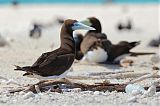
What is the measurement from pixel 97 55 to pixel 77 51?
67 centimetres

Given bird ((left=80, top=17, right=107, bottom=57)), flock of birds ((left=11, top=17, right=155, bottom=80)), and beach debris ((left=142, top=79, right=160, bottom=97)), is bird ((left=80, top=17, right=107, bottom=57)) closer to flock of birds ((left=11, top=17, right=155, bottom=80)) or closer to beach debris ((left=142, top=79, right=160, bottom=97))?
flock of birds ((left=11, top=17, right=155, bottom=80))

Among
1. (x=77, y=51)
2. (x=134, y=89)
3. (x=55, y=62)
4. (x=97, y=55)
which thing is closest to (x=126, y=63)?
(x=97, y=55)

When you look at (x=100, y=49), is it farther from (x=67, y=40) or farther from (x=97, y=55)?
(x=67, y=40)

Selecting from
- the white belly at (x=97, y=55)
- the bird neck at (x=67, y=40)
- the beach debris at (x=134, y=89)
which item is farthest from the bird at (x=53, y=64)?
the white belly at (x=97, y=55)

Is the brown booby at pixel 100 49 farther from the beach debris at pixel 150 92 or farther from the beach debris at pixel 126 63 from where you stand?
the beach debris at pixel 150 92

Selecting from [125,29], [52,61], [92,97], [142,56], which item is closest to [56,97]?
[92,97]

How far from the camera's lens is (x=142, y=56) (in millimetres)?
11523

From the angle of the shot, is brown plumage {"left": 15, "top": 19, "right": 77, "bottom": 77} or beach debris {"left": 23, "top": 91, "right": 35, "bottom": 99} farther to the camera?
brown plumage {"left": 15, "top": 19, "right": 77, "bottom": 77}

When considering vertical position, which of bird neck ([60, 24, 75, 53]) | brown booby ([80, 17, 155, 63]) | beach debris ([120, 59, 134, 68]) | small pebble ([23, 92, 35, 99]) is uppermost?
bird neck ([60, 24, 75, 53])

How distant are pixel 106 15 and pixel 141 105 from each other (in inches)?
1119

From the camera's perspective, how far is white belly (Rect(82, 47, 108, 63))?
32.9 ft

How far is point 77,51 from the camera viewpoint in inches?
418

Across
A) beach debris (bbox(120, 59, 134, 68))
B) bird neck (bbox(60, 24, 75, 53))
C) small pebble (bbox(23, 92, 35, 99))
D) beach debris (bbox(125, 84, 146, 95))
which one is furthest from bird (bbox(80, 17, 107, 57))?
small pebble (bbox(23, 92, 35, 99))

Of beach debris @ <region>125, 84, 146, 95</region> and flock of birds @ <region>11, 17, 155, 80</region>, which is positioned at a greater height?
flock of birds @ <region>11, 17, 155, 80</region>
